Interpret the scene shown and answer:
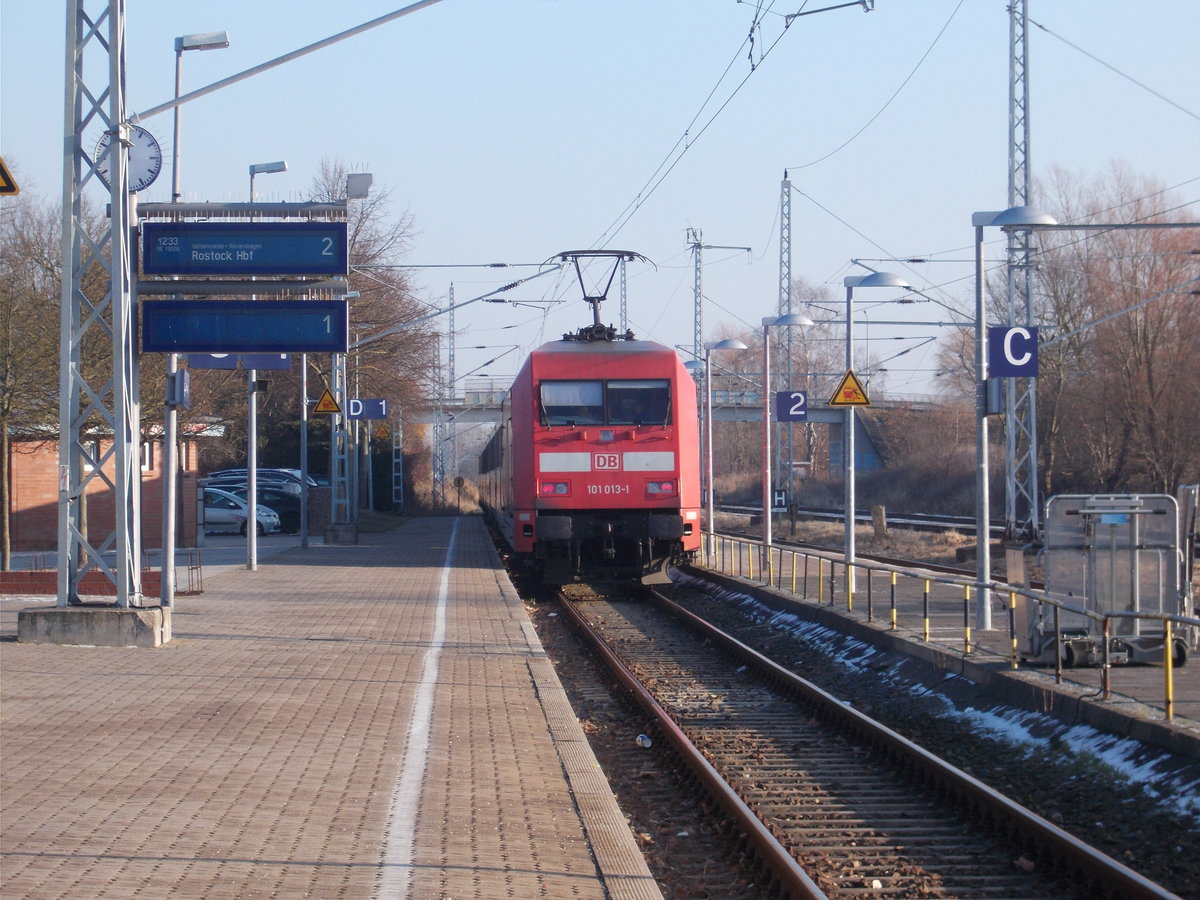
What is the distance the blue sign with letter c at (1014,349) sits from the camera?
13.0 metres

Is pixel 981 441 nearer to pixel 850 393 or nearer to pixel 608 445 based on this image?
pixel 850 393

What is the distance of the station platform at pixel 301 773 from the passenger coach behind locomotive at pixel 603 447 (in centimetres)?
550

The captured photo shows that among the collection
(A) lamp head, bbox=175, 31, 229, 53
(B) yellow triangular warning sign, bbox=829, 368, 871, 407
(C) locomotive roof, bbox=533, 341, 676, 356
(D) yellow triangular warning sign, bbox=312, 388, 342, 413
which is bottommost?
(B) yellow triangular warning sign, bbox=829, 368, 871, 407

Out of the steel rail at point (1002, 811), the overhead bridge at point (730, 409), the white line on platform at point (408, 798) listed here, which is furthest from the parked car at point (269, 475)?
the steel rail at point (1002, 811)

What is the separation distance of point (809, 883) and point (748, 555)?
16.1 metres

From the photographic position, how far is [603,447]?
763 inches

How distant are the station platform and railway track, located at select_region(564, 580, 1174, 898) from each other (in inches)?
42.8

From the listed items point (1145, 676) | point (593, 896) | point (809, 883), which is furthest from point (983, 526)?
point (593, 896)

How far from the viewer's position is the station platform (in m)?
5.48

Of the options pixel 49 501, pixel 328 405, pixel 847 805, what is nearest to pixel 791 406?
pixel 328 405

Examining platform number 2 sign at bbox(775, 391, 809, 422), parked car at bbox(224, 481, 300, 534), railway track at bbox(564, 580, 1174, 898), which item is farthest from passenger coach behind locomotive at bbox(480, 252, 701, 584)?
parked car at bbox(224, 481, 300, 534)

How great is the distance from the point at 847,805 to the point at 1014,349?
6.48 meters

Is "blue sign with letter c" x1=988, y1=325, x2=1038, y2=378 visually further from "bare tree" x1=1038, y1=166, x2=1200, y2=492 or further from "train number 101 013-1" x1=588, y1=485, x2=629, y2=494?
"bare tree" x1=1038, y1=166, x2=1200, y2=492

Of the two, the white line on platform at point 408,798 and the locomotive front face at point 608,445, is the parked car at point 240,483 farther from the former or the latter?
the white line on platform at point 408,798
